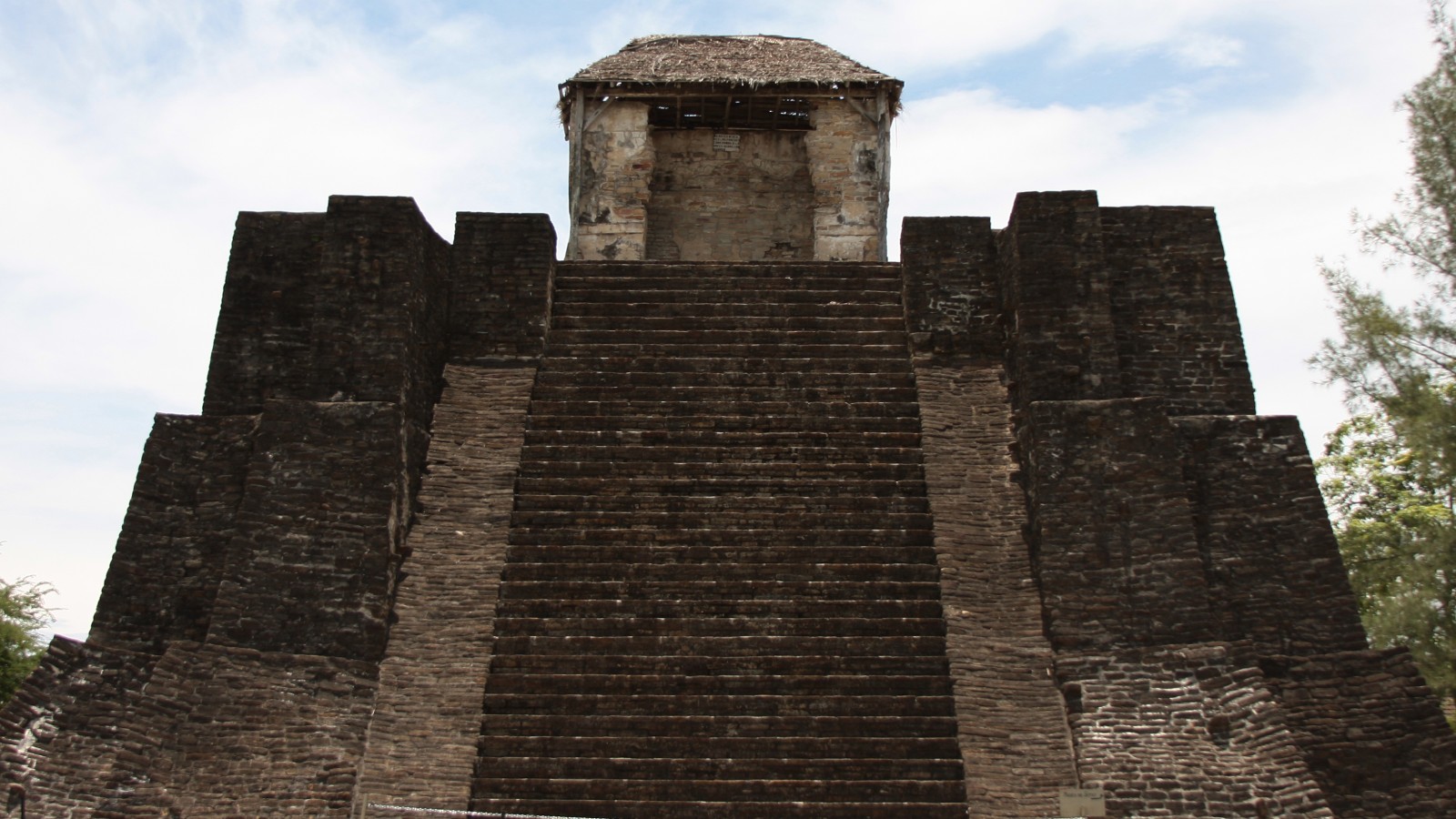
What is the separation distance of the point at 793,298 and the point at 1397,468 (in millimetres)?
9625

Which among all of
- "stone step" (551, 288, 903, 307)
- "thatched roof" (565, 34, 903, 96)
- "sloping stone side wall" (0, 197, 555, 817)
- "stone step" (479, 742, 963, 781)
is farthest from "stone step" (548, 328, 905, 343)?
"thatched roof" (565, 34, 903, 96)

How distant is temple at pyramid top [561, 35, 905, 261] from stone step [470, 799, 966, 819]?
25.8ft

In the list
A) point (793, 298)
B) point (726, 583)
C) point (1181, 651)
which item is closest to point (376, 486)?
point (726, 583)

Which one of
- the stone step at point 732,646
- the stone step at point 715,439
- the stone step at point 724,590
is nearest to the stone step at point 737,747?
the stone step at point 732,646

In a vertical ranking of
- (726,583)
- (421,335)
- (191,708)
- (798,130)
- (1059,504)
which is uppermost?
(798,130)

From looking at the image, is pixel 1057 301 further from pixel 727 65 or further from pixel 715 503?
pixel 727 65

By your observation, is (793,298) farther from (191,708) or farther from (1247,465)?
(191,708)

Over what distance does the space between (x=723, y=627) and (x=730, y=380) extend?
2419 millimetres

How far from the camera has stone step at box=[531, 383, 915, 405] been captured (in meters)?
9.45

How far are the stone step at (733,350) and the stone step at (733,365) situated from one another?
18 millimetres

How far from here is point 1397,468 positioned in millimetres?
15797

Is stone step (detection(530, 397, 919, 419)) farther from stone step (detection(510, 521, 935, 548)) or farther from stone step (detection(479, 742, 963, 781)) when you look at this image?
stone step (detection(479, 742, 963, 781))

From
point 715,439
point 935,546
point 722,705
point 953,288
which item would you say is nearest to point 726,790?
point 722,705

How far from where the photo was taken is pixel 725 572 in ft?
26.6
